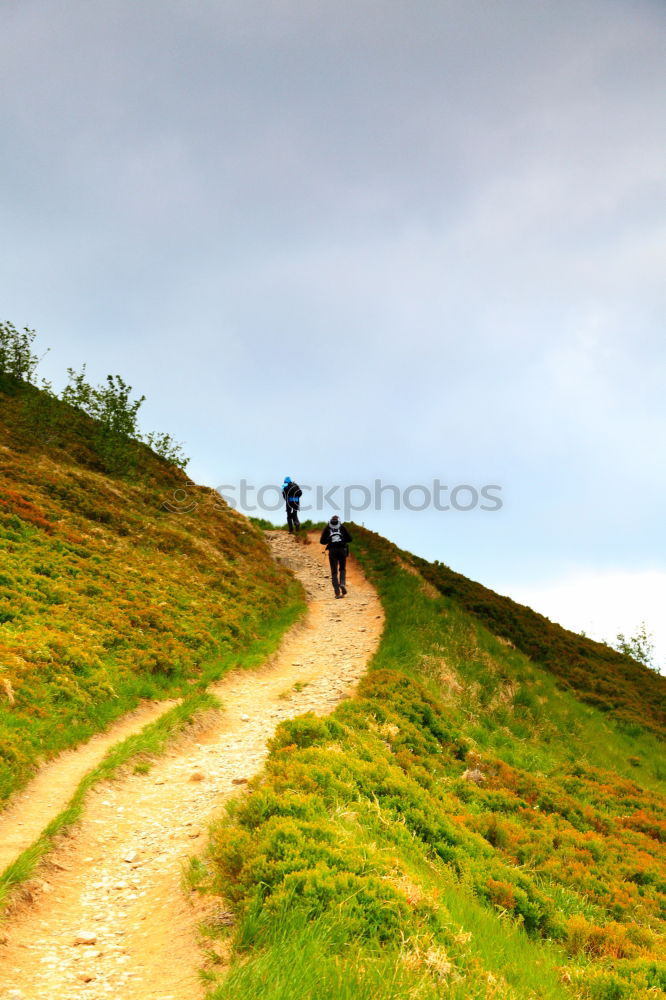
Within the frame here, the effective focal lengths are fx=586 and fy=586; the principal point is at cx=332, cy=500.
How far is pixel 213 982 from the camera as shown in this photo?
4629 mm

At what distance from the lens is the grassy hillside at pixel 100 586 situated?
1168 cm

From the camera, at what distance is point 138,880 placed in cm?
705

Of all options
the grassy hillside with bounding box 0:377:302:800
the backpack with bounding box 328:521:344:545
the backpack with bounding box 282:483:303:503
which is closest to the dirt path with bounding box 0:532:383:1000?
the grassy hillside with bounding box 0:377:302:800

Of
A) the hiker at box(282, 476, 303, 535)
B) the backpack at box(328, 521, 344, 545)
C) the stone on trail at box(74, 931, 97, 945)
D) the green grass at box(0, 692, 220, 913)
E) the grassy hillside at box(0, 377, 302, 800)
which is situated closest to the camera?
the stone on trail at box(74, 931, 97, 945)

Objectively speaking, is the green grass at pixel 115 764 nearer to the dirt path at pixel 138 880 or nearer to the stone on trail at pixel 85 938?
the dirt path at pixel 138 880

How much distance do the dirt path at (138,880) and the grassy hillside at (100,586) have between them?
1.71 metres

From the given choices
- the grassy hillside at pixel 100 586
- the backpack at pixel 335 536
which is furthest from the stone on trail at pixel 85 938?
the backpack at pixel 335 536

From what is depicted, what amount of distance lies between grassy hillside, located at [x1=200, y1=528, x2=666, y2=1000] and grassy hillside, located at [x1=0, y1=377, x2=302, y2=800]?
4.80m

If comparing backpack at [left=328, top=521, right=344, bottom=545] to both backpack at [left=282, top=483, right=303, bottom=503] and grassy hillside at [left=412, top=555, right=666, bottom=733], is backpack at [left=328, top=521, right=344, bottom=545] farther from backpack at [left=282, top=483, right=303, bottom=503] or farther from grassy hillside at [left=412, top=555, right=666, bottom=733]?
backpack at [left=282, top=483, right=303, bottom=503]

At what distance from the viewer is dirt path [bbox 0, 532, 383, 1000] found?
5.05 m

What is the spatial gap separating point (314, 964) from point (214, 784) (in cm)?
627

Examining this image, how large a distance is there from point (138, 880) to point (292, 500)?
104ft

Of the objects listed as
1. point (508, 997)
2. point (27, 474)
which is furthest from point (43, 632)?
point (27, 474)

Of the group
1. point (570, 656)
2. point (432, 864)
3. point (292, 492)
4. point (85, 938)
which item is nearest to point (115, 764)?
point (85, 938)
